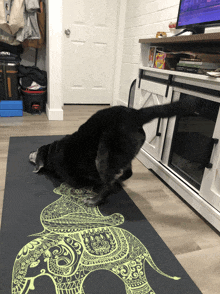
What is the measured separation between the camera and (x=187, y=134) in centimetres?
162

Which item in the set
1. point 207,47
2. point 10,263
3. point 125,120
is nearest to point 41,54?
point 207,47

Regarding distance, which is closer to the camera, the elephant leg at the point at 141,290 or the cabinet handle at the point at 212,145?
the elephant leg at the point at 141,290

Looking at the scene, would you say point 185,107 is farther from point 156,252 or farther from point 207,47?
point 207,47

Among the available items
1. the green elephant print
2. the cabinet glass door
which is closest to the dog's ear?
the green elephant print

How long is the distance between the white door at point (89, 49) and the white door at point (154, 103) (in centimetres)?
201

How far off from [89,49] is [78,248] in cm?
336

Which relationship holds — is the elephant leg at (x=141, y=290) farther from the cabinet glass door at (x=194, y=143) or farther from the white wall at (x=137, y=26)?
the white wall at (x=137, y=26)

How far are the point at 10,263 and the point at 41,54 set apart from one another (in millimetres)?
3288

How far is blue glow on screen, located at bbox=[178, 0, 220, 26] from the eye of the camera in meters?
1.50

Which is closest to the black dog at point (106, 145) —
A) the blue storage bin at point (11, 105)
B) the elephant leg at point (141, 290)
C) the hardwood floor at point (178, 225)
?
the hardwood floor at point (178, 225)

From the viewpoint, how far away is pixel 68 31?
138 inches

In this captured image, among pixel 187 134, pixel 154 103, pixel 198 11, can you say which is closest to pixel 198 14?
pixel 198 11

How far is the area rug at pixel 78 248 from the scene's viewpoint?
93 centimetres

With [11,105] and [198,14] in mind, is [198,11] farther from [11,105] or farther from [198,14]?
[11,105]
